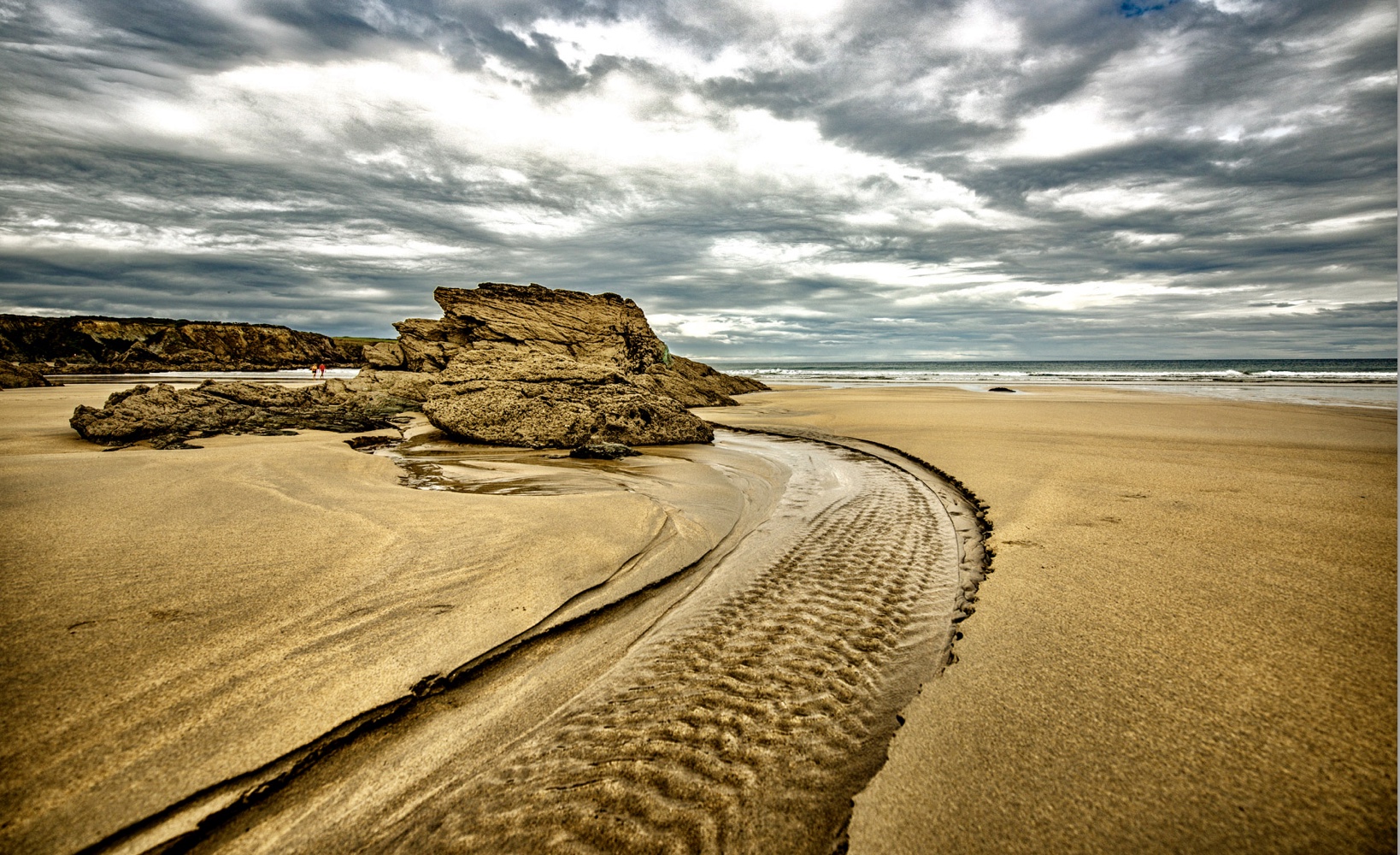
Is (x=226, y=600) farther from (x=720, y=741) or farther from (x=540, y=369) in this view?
(x=540, y=369)

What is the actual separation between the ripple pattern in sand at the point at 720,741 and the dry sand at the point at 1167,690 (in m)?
0.22

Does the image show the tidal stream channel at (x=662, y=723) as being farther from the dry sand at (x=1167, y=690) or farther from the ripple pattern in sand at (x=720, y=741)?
the dry sand at (x=1167, y=690)

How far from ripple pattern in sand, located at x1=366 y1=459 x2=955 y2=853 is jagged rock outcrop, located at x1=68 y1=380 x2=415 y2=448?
7.28 meters

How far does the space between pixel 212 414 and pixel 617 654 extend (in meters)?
8.93

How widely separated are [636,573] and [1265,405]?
71.7 feet

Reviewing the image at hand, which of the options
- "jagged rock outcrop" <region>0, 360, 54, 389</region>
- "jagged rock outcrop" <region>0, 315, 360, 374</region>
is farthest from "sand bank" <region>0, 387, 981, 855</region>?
"jagged rock outcrop" <region>0, 315, 360, 374</region>

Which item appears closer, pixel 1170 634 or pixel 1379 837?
pixel 1379 837

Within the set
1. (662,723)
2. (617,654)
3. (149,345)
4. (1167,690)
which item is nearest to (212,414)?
(617,654)

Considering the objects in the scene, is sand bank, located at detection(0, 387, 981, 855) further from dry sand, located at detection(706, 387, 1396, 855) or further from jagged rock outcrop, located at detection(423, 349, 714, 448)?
jagged rock outcrop, located at detection(423, 349, 714, 448)

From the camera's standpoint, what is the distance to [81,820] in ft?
5.07

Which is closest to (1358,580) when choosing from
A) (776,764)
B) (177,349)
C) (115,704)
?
(776,764)

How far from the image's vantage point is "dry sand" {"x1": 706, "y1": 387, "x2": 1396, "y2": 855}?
1.58 meters

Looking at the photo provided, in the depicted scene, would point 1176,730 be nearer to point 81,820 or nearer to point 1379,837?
point 1379,837

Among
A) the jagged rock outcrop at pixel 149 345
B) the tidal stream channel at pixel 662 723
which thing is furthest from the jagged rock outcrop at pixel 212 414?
the jagged rock outcrop at pixel 149 345
